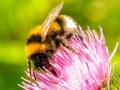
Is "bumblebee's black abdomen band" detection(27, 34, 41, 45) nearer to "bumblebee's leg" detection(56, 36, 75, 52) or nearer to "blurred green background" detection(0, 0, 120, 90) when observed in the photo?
"bumblebee's leg" detection(56, 36, 75, 52)

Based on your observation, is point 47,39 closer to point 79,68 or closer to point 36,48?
point 36,48

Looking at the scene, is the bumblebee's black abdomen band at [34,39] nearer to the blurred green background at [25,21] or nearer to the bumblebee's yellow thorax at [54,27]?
the bumblebee's yellow thorax at [54,27]

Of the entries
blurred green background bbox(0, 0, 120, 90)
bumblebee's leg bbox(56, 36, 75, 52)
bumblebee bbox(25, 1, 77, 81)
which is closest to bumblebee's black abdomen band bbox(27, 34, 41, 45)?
bumblebee bbox(25, 1, 77, 81)

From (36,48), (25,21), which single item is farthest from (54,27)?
(25,21)

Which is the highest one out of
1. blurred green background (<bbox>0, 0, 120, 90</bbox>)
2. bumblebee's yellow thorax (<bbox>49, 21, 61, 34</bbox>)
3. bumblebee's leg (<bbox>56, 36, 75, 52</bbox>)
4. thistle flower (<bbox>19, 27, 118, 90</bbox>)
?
blurred green background (<bbox>0, 0, 120, 90</bbox>)

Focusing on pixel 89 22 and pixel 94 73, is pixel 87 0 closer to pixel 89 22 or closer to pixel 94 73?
pixel 89 22

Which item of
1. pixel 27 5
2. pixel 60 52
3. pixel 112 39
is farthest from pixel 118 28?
pixel 60 52
